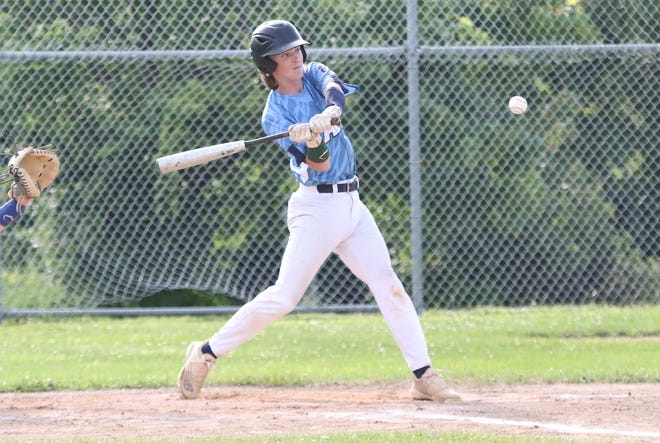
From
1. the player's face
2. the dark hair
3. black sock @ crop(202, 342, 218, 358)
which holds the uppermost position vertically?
the player's face

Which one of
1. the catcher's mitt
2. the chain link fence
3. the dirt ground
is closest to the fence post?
the chain link fence

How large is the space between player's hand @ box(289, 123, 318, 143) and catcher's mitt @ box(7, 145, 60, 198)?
128 centimetres

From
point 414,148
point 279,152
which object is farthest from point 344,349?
point 279,152

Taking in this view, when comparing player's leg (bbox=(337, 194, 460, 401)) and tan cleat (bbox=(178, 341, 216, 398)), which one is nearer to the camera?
player's leg (bbox=(337, 194, 460, 401))

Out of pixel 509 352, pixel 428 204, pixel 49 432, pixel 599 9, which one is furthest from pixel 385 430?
pixel 599 9

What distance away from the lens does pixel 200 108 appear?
9.51m

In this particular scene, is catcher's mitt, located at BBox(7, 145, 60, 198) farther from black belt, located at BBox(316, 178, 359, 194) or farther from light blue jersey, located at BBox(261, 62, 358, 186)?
black belt, located at BBox(316, 178, 359, 194)

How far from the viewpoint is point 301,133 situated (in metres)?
5.57

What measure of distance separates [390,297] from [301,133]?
3.62ft

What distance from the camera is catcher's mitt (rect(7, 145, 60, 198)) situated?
5859 mm

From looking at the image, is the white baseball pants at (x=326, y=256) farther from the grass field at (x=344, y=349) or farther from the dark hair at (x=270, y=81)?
the grass field at (x=344, y=349)

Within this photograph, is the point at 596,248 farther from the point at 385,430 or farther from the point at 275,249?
the point at 385,430

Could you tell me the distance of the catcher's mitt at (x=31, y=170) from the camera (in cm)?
586

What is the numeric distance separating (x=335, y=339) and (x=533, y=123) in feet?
7.86
